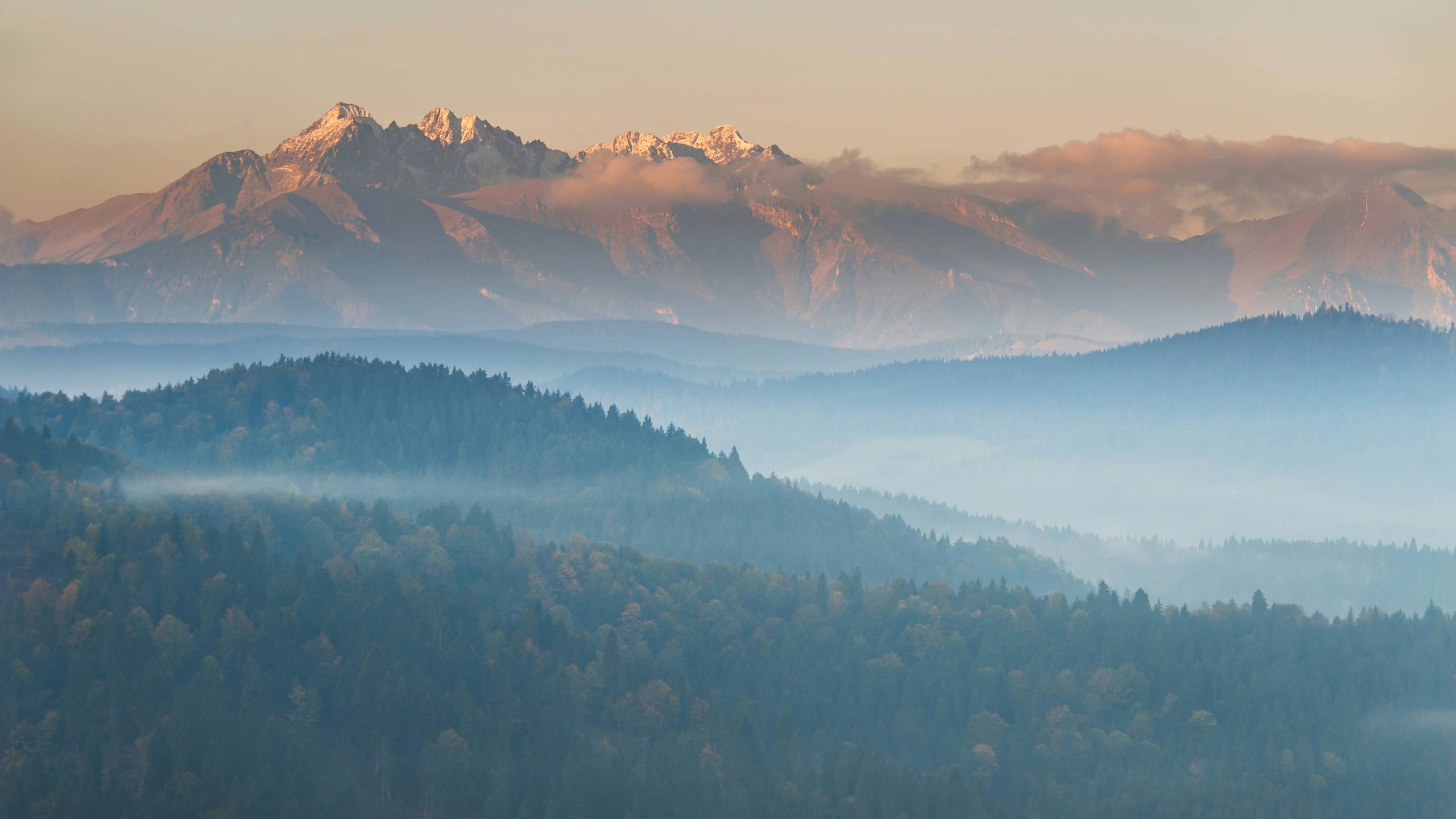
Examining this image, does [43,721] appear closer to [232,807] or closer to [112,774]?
[112,774]

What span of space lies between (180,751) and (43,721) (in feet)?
52.3

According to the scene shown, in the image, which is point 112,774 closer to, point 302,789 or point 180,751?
point 180,751

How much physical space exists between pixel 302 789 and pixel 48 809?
26.1m

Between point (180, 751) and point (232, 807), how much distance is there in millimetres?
10377

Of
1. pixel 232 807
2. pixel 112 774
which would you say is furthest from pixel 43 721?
pixel 232 807

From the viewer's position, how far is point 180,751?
197 meters

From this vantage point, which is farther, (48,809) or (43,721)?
(43,721)

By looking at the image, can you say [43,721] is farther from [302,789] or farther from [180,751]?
[302,789]

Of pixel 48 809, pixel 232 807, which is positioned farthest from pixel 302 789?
pixel 48 809

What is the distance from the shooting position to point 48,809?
186 metres

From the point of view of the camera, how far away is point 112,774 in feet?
643

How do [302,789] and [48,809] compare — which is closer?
[48,809]

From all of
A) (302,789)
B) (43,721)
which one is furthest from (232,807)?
(43,721)

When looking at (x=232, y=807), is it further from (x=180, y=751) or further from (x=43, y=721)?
(x=43, y=721)
